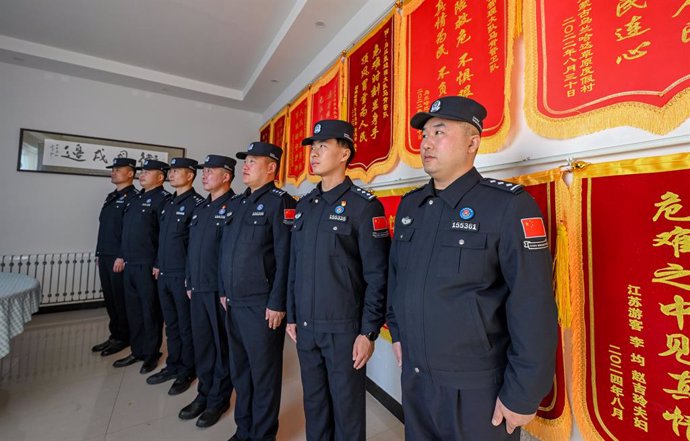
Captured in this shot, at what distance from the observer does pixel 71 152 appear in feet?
13.0

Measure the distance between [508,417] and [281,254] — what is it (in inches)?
45.6

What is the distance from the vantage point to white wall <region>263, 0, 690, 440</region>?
2.92 feet

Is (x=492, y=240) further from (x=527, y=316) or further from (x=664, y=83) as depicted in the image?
(x=664, y=83)

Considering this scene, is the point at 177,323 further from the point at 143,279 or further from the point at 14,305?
the point at 14,305

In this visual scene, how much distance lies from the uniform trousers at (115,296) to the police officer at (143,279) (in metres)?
0.34

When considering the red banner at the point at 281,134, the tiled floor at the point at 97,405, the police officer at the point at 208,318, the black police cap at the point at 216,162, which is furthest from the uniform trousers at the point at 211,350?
the red banner at the point at 281,134

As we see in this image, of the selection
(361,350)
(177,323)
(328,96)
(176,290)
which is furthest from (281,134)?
(361,350)

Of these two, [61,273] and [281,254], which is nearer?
[281,254]

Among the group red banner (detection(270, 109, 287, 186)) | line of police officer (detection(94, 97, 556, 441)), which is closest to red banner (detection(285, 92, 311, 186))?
red banner (detection(270, 109, 287, 186))

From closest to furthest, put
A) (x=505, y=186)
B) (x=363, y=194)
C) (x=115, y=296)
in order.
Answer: (x=505, y=186)
(x=363, y=194)
(x=115, y=296)

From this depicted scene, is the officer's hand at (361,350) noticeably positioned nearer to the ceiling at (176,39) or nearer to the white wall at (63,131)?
the ceiling at (176,39)

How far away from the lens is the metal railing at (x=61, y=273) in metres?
3.68

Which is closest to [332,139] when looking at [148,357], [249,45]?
[148,357]

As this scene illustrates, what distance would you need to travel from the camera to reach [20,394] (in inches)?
82.0
